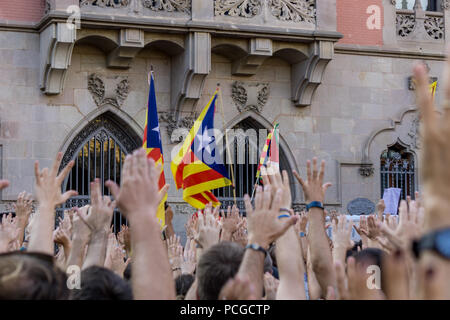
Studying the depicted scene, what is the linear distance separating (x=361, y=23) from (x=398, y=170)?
125 inches

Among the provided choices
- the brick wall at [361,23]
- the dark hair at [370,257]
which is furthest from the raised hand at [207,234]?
the brick wall at [361,23]

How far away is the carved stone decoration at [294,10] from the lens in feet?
53.0

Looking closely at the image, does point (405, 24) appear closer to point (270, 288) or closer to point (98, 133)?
point (98, 133)

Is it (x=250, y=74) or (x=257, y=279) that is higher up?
(x=250, y=74)

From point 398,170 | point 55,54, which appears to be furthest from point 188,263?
point 398,170

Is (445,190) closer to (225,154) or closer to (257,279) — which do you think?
(257,279)

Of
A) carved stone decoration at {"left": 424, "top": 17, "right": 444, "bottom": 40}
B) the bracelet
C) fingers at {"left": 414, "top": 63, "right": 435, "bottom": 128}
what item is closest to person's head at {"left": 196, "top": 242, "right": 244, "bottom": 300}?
the bracelet

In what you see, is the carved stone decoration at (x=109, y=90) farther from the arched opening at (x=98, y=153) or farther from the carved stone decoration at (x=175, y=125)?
the carved stone decoration at (x=175, y=125)

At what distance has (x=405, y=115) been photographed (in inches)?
701

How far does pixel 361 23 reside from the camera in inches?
693

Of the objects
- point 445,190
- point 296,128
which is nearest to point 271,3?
point 296,128

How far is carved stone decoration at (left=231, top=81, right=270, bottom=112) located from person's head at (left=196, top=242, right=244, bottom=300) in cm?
1316

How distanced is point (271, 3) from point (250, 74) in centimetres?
149

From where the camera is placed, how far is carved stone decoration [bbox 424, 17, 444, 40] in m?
18.0
